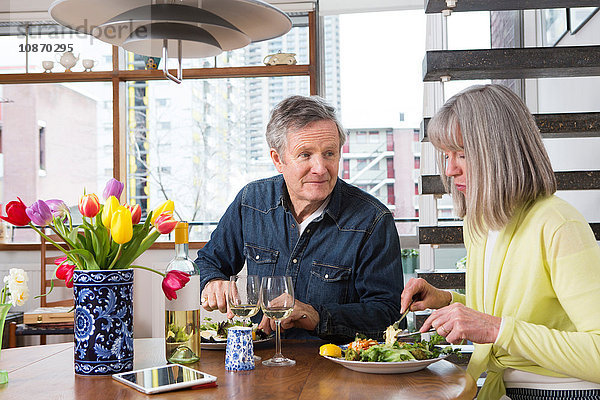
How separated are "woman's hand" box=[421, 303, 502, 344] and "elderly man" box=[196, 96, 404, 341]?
1.74 feet

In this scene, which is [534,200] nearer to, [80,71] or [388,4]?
[388,4]

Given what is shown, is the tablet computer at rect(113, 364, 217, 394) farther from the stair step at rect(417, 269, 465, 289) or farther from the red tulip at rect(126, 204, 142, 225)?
the stair step at rect(417, 269, 465, 289)

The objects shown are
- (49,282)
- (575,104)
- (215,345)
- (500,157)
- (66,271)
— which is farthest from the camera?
(49,282)

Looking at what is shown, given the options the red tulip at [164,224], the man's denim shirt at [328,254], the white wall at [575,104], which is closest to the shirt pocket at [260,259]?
the man's denim shirt at [328,254]

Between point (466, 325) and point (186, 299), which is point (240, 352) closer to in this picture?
point (186, 299)

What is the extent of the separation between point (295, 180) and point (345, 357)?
868 mm

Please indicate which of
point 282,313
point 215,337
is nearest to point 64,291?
point 215,337

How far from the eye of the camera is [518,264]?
5.47ft

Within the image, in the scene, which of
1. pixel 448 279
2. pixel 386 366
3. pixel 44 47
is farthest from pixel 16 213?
pixel 44 47

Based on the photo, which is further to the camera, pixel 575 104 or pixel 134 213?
pixel 575 104

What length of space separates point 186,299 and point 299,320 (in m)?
Result: 0.39

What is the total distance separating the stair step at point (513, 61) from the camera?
2559 millimetres

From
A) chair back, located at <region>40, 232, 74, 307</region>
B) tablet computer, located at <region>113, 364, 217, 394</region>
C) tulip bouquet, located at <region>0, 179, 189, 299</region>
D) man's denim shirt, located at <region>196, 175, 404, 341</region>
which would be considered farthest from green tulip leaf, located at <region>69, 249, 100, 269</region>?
chair back, located at <region>40, 232, 74, 307</region>

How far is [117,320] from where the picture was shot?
5.09 ft
